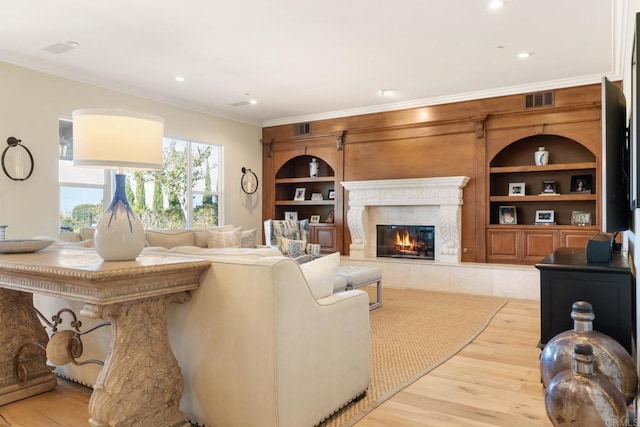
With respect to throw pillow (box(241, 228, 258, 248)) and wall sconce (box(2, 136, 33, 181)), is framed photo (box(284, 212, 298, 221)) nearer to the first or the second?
throw pillow (box(241, 228, 258, 248))

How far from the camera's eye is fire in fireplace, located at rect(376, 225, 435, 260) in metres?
6.63

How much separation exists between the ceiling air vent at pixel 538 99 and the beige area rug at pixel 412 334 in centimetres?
258

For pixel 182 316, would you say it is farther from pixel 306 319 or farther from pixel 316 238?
pixel 316 238

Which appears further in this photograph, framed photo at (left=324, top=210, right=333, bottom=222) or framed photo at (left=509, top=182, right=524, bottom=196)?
framed photo at (left=324, top=210, right=333, bottom=222)

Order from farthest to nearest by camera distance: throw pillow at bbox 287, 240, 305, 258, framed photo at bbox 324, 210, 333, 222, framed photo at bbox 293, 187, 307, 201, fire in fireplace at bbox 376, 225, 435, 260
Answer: framed photo at bbox 293, 187, 307, 201
framed photo at bbox 324, 210, 333, 222
fire in fireplace at bbox 376, 225, 435, 260
throw pillow at bbox 287, 240, 305, 258

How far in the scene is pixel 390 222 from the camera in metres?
6.93

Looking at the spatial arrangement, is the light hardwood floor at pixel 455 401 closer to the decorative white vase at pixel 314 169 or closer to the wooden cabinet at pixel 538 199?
the wooden cabinet at pixel 538 199

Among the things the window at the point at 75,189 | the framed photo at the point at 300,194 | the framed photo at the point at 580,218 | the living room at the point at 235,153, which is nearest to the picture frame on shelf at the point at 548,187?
the framed photo at the point at 580,218

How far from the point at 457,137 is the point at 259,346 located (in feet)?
17.3

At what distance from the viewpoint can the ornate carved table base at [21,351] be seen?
2.46m

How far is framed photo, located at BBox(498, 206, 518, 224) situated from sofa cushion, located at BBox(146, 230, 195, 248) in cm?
420

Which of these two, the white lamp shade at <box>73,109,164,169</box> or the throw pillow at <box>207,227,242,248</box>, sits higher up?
the white lamp shade at <box>73,109,164,169</box>

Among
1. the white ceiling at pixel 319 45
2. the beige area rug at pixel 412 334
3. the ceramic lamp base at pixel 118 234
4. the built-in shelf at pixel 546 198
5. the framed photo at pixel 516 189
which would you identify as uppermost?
the white ceiling at pixel 319 45

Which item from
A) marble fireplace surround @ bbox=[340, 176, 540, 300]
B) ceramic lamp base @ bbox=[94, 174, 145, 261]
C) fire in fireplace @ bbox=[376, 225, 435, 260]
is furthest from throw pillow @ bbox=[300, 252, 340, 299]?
fire in fireplace @ bbox=[376, 225, 435, 260]
